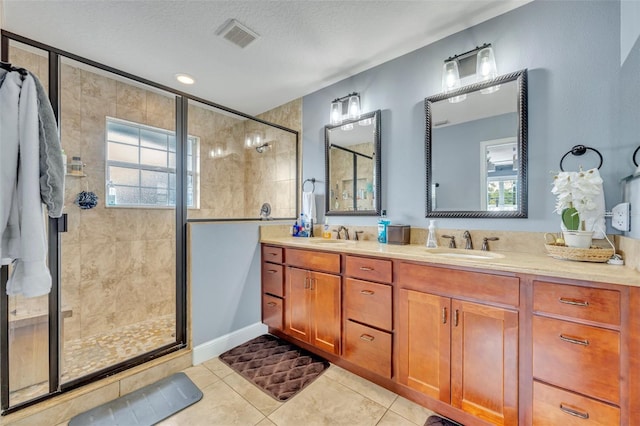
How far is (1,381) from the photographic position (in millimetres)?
1299

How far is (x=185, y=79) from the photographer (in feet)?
8.35

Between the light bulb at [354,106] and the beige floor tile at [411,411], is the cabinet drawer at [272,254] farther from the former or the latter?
the light bulb at [354,106]

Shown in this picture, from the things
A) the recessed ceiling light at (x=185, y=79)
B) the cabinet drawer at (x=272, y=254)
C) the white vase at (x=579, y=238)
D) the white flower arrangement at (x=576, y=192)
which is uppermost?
the recessed ceiling light at (x=185, y=79)

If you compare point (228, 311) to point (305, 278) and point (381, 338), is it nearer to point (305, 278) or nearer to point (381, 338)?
point (305, 278)

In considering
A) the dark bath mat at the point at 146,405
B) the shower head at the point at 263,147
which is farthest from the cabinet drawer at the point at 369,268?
the shower head at the point at 263,147

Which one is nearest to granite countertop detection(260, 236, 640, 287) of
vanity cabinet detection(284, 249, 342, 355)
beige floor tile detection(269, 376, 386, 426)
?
vanity cabinet detection(284, 249, 342, 355)

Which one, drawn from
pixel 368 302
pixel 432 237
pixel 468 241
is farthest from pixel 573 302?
pixel 368 302

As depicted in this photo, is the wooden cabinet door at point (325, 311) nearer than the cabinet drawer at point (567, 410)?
No

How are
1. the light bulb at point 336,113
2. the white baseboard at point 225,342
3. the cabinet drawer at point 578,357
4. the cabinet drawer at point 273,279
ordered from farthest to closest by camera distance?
the light bulb at point 336,113 → the cabinet drawer at point 273,279 → the white baseboard at point 225,342 → the cabinet drawer at point 578,357

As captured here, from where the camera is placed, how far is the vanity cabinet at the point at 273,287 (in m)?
2.27

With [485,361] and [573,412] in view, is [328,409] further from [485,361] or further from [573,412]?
[573,412]

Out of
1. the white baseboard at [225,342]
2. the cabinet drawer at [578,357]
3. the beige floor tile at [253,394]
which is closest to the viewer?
the cabinet drawer at [578,357]

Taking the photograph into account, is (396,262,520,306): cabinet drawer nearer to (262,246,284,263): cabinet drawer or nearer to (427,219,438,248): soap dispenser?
(427,219,438,248): soap dispenser

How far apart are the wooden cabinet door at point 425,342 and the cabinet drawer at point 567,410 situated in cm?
38
